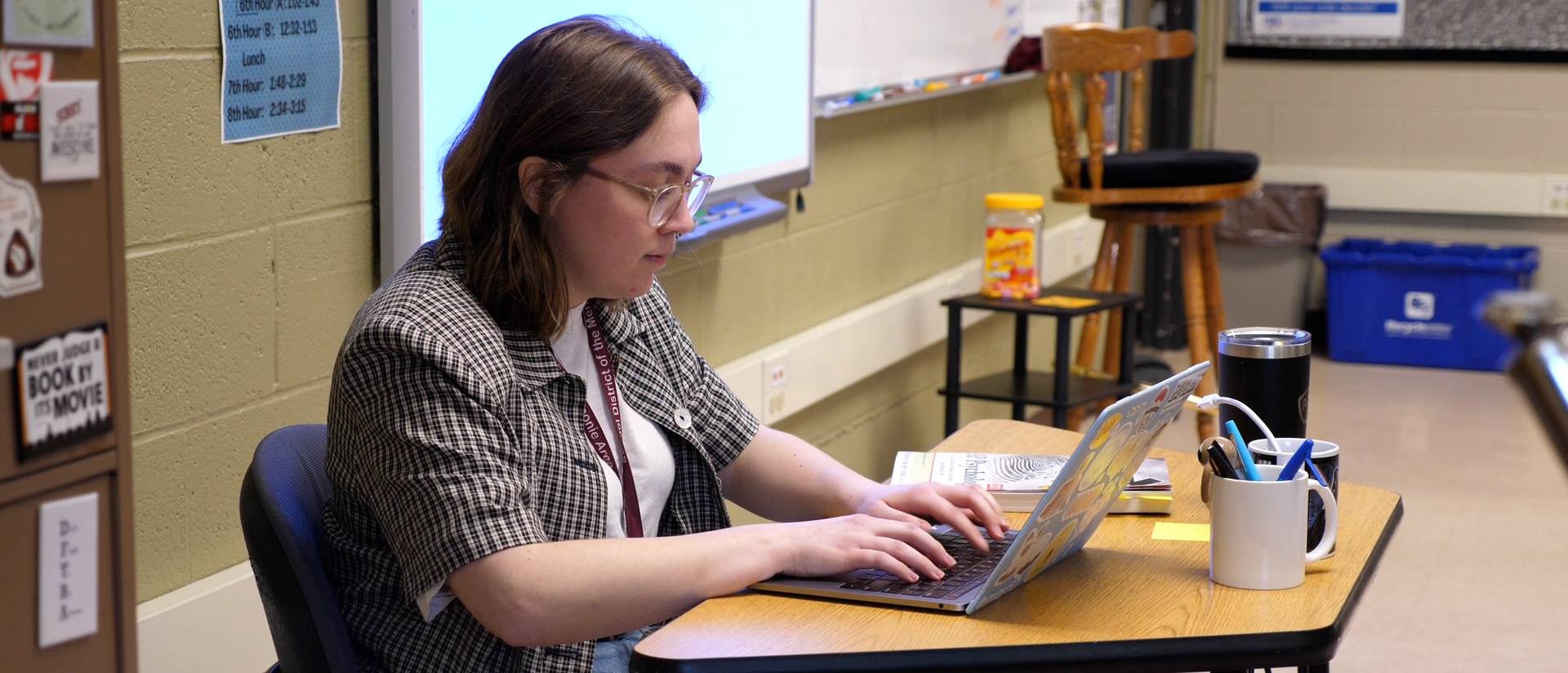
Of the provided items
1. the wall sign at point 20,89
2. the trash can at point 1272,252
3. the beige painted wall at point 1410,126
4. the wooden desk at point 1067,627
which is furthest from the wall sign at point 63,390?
the beige painted wall at point 1410,126

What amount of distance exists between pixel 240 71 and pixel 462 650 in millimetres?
791

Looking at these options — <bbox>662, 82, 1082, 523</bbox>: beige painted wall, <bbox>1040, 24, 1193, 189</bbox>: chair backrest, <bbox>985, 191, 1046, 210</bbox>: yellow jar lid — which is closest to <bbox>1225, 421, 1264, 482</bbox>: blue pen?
<bbox>662, 82, 1082, 523</bbox>: beige painted wall

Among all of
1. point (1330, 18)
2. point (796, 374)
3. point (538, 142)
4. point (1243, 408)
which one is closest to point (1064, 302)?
point (796, 374)

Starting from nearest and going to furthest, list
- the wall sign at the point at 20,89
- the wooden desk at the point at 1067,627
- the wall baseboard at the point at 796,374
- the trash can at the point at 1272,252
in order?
the wall sign at the point at 20,89 → the wooden desk at the point at 1067,627 → the wall baseboard at the point at 796,374 → the trash can at the point at 1272,252

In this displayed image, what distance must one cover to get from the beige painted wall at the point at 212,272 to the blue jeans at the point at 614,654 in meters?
0.60

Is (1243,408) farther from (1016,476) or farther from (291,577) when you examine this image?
(291,577)

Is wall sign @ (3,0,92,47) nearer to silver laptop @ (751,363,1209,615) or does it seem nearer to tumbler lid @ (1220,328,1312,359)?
silver laptop @ (751,363,1209,615)

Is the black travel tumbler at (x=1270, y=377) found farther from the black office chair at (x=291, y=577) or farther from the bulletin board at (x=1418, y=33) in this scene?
the bulletin board at (x=1418, y=33)

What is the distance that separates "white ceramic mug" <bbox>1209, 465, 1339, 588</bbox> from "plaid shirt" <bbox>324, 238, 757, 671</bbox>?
1.77ft

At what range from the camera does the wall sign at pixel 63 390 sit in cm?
97

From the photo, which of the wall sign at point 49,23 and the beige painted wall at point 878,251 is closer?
the wall sign at point 49,23

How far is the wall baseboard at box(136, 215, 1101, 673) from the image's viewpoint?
5.90 ft

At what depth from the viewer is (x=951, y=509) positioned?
4.91ft

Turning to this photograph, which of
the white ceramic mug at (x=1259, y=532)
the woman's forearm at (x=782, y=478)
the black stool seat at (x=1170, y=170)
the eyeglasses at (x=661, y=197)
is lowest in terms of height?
the woman's forearm at (x=782, y=478)
